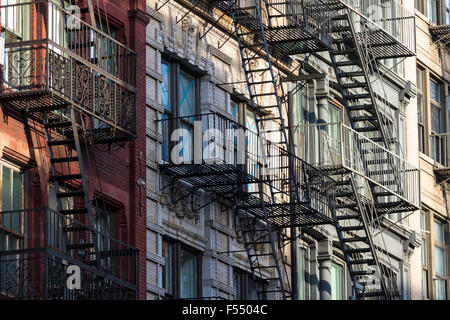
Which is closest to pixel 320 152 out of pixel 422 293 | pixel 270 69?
pixel 270 69

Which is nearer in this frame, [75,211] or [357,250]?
[75,211]

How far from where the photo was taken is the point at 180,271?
111 ft

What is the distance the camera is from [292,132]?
3925 centimetres

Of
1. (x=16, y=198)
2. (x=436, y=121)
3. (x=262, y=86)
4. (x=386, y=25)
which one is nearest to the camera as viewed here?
(x=16, y=198)

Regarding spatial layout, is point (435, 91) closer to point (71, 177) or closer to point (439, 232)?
point (439, 232)

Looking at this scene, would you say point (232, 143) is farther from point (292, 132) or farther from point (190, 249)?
point (292, 132)

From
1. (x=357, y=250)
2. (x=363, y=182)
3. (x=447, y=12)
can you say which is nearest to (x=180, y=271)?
(x=357, y=250)

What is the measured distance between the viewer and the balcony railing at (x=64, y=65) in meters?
27.8

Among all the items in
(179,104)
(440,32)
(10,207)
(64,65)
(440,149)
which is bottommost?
(10,207)

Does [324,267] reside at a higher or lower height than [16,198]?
higher

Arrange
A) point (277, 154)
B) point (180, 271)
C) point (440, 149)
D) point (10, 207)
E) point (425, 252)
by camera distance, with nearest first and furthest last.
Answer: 1. point (10, 207)
2. point (180, 271)
3. point (277, 154)
4. point (425, 252)
5. point (440, 149)

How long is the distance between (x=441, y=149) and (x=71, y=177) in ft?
70.4

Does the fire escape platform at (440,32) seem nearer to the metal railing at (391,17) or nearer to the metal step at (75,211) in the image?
the metal railing at (391,17)

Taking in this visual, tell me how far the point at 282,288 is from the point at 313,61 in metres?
7.97
